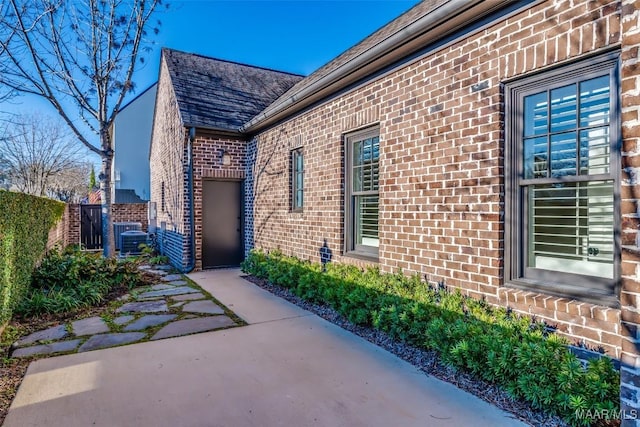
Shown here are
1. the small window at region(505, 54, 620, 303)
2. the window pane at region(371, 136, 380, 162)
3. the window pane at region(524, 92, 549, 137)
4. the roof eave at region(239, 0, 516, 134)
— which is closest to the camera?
the small window at region(505, 54, 620, 303)

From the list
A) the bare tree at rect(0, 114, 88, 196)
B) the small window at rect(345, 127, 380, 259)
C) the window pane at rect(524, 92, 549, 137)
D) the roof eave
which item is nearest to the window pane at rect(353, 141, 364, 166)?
the small window at rect(345, 127, 380, 259)

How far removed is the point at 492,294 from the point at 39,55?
937 cm

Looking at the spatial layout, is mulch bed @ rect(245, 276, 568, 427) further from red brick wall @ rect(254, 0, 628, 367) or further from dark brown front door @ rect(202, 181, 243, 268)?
dark brown front door @ rect(202, 181, 243, 268)

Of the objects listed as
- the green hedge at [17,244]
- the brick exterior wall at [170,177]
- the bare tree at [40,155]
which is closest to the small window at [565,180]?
the green hedge at [17,244]

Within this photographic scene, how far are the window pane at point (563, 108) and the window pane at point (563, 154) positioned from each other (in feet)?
0.23

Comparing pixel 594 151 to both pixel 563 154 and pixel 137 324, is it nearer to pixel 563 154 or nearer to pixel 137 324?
pixel 563 154

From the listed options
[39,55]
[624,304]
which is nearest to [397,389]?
[624,304]

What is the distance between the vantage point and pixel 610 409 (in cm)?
227

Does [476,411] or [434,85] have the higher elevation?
[434,85]

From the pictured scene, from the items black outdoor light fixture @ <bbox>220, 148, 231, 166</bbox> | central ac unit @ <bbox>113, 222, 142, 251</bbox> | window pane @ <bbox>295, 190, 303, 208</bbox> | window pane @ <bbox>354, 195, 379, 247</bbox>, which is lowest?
central ac unit @ <bbox>113, 222, 142, 251</bbox>

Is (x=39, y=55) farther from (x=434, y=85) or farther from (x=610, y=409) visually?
(x=610, y=409)

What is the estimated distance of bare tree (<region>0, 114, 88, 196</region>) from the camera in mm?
18062

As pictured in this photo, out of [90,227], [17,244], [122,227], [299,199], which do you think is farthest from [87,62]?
[90,227]

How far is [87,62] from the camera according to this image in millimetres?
8070
